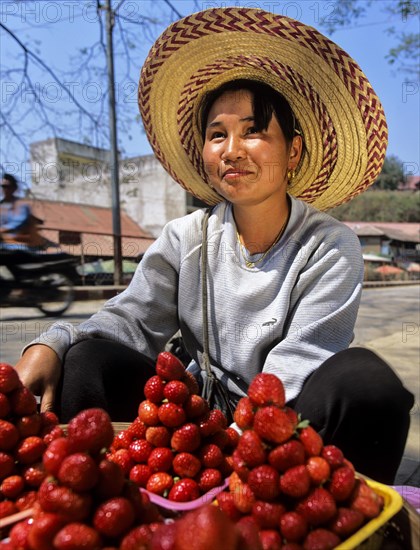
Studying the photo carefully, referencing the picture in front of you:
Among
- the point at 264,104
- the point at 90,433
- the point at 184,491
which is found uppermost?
the point at 264,104

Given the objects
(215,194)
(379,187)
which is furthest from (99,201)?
(379,187)

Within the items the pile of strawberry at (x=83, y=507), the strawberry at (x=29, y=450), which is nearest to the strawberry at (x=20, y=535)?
the pile of strawberry at (x=83, y=507)

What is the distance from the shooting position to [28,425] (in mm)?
1189

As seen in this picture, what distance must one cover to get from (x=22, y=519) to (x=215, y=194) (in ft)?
5.53

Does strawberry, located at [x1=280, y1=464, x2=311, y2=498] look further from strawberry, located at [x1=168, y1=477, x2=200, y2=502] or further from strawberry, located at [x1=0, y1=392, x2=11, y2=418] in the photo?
strawberry, located at [x1=0, y1=392, x2=11, y2=418]

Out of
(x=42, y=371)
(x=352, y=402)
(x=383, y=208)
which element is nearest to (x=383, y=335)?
(x=352, y=402)

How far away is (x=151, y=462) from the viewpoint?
3.94 feet

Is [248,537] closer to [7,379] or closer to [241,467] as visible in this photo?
[241,467]

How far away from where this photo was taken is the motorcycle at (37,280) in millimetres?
7902

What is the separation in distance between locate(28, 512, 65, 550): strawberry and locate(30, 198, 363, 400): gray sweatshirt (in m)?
0.86

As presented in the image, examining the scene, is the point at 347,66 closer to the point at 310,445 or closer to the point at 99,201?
the point at 310,445

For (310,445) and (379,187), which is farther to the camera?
(379,187)

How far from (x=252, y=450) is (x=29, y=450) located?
0.53 metres

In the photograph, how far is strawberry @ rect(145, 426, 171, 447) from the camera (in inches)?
48.2
